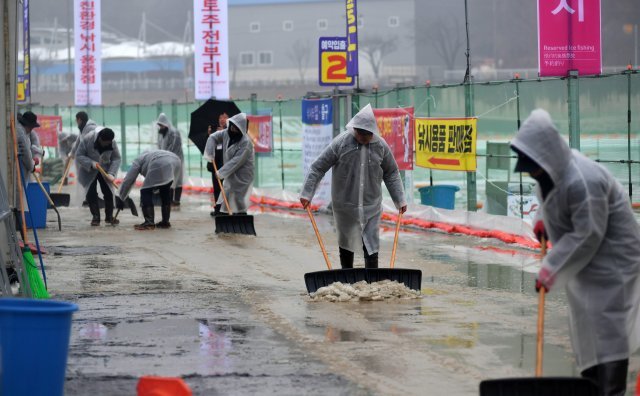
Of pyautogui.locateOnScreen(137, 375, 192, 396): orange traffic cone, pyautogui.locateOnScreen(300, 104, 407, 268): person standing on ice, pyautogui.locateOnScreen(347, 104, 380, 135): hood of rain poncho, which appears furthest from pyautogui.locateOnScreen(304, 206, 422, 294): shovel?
pyautogui.locateOnScreen(137, 375, 192, 396): orange traffic cone

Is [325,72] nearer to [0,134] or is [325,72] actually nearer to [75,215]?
[75,215]

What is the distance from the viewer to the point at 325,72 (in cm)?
2188

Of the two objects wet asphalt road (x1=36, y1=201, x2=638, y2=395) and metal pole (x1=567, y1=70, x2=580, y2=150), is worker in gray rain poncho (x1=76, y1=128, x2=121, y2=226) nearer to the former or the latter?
wet asphalt road (x1=36, y1=201, x2=638, y2=395)

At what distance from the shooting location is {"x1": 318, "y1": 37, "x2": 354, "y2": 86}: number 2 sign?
71.8 feet

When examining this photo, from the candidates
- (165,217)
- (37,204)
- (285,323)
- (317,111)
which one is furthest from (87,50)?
(285,323)

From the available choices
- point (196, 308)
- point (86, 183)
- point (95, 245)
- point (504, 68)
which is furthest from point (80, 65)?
point (504, 68)

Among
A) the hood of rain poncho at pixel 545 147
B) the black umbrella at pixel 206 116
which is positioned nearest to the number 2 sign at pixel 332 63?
the black umbrella at pixel 206 116

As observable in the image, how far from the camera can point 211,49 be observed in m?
29.4

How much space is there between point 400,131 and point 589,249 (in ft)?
45.1

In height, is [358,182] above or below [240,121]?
below

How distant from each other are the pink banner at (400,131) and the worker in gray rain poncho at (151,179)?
11.5 ft

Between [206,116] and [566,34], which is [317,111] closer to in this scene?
[206,116]

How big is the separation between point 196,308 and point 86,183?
30.5 feet

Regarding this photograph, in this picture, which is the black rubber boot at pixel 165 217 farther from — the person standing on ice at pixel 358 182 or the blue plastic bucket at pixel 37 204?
the person standing on ice at pixel 358 182
